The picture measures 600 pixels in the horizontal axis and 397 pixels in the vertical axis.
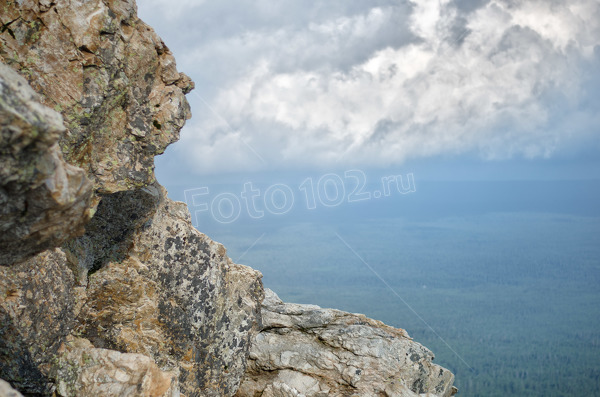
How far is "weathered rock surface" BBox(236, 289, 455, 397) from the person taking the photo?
12148mm

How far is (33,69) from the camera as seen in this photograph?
8.08 metres

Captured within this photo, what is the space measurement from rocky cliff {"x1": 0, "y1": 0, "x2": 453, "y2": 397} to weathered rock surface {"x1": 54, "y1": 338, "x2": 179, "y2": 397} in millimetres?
23

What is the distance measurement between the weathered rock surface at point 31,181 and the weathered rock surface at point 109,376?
3.53 meters

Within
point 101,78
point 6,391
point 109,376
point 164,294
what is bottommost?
point 6,391

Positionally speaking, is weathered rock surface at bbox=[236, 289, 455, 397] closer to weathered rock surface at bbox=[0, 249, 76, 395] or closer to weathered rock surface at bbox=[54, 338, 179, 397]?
weathered rock surface at bbox=[54, 338, 179, 397]

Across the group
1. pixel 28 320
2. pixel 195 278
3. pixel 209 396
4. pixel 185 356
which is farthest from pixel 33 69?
pixel 209 396

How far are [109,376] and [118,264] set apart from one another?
2.95 m

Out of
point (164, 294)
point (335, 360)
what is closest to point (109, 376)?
point (164, 294)

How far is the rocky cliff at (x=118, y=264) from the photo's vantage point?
5227mm

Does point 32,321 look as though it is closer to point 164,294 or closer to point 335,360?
point 164,294

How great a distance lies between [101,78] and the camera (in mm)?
8555

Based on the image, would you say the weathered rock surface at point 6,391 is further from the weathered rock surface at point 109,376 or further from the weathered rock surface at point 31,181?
the weathered rock surface at point 109,376

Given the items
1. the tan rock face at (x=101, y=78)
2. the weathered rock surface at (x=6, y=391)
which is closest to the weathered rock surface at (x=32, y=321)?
the tan rock face at (x=101, y=78)

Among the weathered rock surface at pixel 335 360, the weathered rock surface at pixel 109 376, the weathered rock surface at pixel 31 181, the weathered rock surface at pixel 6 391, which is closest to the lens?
the weathered rock surface at pixel 31 181
